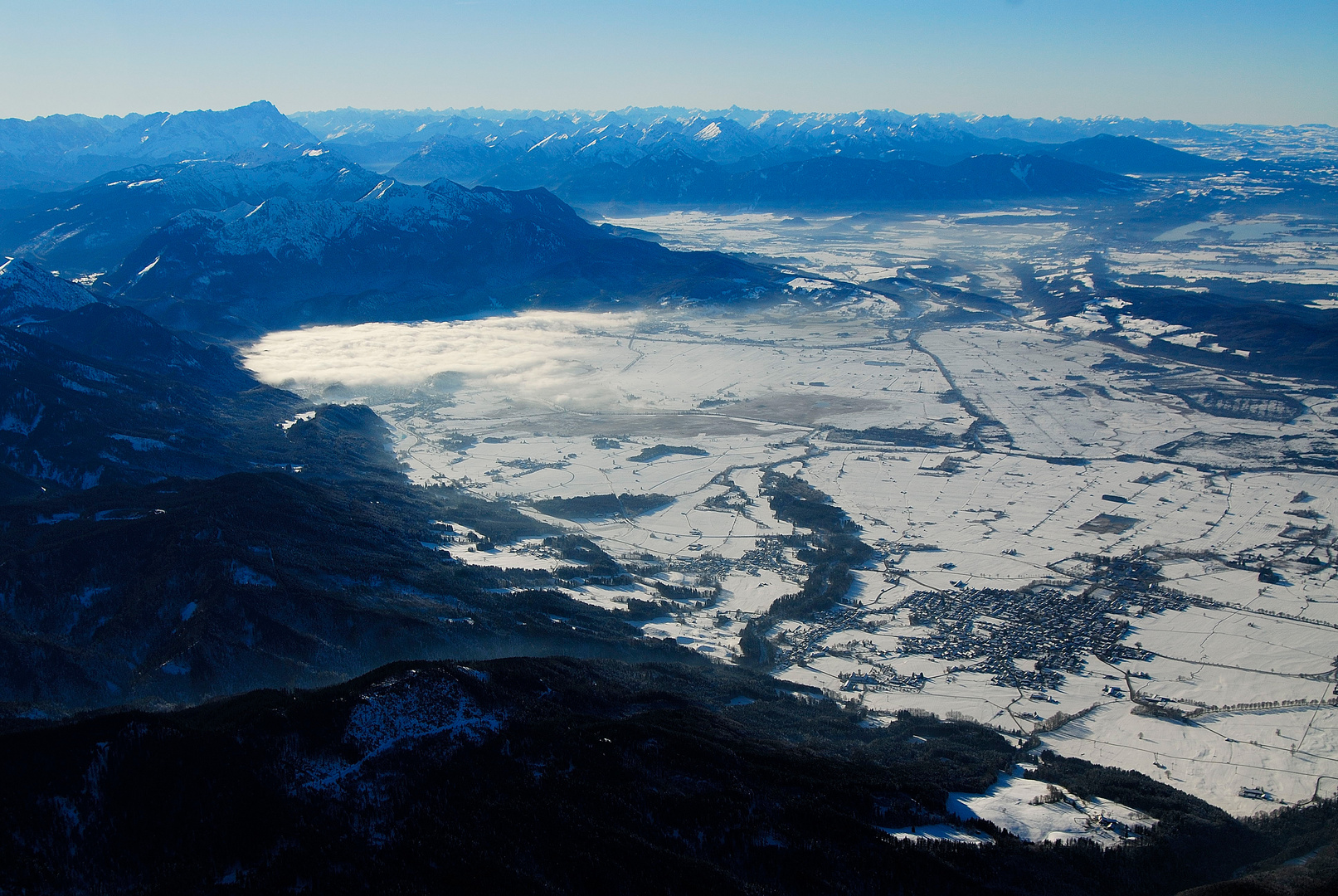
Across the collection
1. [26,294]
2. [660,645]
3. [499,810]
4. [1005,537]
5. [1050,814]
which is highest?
[26,294]

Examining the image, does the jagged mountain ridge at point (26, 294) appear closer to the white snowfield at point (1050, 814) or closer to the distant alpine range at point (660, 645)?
the distant alpine range at point (660, 645)

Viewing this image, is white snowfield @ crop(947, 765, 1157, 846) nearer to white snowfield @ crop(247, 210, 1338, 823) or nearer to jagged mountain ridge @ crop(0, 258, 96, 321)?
white snowfield @ crop(247, 210, 1338, 823)

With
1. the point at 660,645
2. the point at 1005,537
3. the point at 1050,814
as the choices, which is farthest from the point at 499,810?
the point at 1005,537

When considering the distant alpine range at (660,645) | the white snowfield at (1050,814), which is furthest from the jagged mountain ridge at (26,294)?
the white snowfield at (1050,814)

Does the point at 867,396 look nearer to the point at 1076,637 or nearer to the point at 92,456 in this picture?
the point at 1076,637

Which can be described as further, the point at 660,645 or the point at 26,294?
the point at 26,294

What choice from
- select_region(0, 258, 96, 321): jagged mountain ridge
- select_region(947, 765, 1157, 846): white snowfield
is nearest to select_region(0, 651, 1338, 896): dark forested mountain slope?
select_region(947, 765, 1157, 846): white snowfield

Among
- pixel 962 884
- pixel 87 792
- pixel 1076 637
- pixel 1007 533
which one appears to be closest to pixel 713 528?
pixel 1007 533

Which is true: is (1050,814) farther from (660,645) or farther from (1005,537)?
(1005,537)

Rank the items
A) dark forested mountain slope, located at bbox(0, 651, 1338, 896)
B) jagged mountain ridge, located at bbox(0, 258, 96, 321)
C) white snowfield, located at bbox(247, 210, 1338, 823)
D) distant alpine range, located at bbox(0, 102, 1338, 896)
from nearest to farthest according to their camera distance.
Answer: dark forested mountain slope, located at bbox(0, 651, 1338, 896) < distant alpine range, located at bbox(0, 102, 1338, 896) < white snowfield, located at bbox(247, 210, 1338, 823) < jagged mountain ridge, located at bbox(0, 258, 96, 321)
